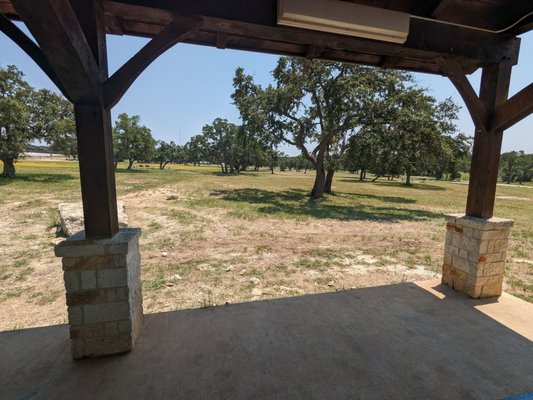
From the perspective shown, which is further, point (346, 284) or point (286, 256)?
point (286, 256)

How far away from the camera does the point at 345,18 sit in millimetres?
2416

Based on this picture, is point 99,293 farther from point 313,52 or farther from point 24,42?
point 313,52

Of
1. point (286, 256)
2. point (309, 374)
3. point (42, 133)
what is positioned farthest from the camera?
point (42, 133)

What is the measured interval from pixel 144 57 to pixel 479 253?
4.40m

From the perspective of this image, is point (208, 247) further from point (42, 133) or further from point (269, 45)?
point (42, 133)

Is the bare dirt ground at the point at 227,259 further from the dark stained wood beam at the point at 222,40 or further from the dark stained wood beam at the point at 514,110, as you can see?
the dark stained wood beam at the point at 222,40

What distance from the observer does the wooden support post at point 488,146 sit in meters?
3.29

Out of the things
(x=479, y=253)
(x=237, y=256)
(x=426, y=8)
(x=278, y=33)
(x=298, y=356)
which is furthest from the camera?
(x=237, y=256)

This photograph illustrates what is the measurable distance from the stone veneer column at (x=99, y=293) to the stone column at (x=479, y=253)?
4.07 m

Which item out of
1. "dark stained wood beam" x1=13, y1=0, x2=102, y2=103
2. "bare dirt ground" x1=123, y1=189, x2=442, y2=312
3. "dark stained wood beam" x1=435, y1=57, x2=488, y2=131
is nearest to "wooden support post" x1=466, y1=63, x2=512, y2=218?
"dark stained wood beam" x1=435, y1=57, x2=488, y2=131

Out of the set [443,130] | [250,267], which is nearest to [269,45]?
[250,267]

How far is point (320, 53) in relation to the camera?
3.19m

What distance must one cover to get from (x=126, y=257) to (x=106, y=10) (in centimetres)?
216

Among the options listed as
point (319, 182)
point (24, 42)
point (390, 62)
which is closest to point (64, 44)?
point (24, 42)
